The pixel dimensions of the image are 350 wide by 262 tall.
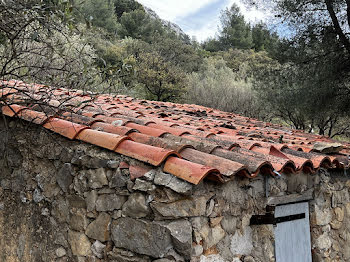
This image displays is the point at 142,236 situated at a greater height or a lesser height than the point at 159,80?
lesser

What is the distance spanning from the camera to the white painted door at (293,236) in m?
2.85

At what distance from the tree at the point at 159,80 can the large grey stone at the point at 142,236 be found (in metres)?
14.4

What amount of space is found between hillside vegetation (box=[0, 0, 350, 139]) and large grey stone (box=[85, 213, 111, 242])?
3.88 ft

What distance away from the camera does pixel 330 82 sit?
742cm

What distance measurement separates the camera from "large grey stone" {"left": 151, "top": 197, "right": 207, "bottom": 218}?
6.73ft

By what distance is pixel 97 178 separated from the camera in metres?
2.45

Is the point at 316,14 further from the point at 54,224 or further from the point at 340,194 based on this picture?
the point at 54,224

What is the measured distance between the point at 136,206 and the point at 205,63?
2223cm

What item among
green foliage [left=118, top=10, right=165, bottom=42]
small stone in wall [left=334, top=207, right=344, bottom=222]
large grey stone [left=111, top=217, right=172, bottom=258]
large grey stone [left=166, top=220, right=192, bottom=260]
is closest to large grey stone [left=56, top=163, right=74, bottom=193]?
large grey stone [left=111, top=217, right=172, bottom=258]

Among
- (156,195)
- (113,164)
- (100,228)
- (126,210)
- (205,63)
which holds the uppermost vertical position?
(205,63)

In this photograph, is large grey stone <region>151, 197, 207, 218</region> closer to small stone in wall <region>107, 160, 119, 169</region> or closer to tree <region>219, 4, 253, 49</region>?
small stone in wall <region>107, 160, 119, 169</region>

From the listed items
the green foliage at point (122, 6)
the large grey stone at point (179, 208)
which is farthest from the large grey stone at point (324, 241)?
the green foliage at point (122, 6)

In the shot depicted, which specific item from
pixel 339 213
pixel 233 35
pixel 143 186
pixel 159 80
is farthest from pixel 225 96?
pixel 233 35

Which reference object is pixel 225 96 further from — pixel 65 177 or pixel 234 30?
pixel 234 30
